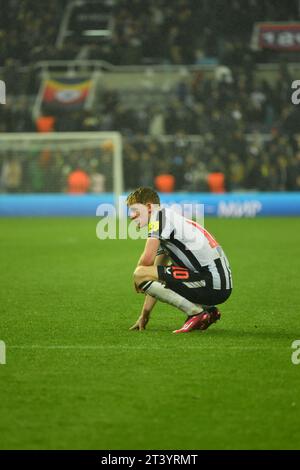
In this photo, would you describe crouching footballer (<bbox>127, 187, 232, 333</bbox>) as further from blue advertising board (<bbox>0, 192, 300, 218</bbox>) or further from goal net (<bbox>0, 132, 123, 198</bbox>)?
goal net (<bbox>0, 132, 123, 198</bbox>)

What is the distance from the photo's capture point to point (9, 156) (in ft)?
82.0

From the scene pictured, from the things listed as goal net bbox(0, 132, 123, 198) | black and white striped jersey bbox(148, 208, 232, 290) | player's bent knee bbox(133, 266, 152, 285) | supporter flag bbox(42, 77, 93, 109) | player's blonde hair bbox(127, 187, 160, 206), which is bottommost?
goal net bbox(0, 132, 123, 198)

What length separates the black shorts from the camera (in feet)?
26.5

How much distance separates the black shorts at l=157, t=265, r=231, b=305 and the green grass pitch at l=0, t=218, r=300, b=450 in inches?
13.1

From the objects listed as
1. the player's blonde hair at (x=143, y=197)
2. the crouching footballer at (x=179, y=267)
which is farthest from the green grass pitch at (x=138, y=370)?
the player's blonde hair at (x=143, y=197)

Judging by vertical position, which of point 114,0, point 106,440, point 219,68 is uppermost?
point 114,0

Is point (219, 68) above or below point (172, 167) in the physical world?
above

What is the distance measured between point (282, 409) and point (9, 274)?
8.22m

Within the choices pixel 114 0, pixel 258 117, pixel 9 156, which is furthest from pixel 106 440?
pixel 114 0

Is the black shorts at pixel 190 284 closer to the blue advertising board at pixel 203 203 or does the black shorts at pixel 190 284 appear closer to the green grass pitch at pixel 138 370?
the green grass pitch at pixel 138 370

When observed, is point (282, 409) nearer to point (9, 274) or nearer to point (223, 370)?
point (223, 370)

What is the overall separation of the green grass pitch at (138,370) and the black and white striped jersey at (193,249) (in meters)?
0.52

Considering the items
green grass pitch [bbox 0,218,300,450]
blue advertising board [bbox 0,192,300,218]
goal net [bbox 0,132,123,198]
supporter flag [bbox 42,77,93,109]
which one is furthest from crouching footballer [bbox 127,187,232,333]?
supporter flag [bbox 42,77,93,109]
